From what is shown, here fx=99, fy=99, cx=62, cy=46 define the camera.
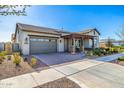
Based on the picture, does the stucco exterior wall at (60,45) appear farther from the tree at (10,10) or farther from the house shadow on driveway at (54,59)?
the tree at (10,10)

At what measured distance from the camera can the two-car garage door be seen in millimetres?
12719

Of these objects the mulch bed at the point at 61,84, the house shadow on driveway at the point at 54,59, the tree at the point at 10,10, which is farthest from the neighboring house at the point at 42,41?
the mulch bed at the point at 61,84

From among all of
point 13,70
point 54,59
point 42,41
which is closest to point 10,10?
point 13,70

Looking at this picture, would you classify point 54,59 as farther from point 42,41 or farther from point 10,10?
point 10,10

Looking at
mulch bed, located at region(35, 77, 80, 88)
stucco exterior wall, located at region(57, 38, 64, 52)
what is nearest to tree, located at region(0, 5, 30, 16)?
mulch bed, located at region(35, 77, 80, 88)

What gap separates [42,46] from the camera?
528 inches

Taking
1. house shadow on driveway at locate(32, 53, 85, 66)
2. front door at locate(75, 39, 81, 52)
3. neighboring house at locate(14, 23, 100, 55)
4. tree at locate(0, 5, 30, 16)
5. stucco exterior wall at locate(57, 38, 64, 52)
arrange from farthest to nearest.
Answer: front door at locate(75, 39, 81, 52), stucco exterior wall at locate(57, 38, 64, 52), neighboring house at locate(14, 23, 100, 55), house shadow on driveway at locate(32, 53, 85, 66), tree at locate(0, 5, 30, 16)

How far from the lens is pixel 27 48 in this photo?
477 inches

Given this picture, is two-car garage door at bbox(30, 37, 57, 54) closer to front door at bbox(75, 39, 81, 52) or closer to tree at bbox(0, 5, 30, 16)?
front door at bbox(75, 39, 81, 52)

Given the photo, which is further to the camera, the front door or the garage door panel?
the front door

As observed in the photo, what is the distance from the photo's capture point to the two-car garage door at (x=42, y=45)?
12719mm

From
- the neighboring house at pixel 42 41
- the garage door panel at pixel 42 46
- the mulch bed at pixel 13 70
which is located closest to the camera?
the mulch bed at pixel 13 70
